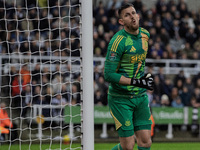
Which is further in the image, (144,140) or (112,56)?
(144,140)

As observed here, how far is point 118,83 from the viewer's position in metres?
5.59

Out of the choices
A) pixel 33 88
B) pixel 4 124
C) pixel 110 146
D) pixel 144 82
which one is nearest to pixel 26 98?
pixel 33 88

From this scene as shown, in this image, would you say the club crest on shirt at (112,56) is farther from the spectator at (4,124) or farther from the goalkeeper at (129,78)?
the spectator at (4,124)

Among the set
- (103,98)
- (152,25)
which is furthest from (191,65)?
(103,98)

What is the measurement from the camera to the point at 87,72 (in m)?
5.66

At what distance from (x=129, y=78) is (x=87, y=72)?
1.77 ft

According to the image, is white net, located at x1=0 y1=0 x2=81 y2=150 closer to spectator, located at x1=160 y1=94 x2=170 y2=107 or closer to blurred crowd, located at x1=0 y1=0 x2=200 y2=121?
blurred crowd, located at x1=0 y1=0 x2=200 y2=121

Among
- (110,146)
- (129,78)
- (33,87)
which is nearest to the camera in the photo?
(129,78)

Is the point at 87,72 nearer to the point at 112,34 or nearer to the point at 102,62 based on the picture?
the point at 102,62

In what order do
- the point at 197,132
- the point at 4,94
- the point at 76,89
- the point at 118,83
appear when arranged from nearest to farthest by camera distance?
the point at 118,83, the point at 4,94, the point at 76,89, the point at 197,132

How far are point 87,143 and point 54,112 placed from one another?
259 inches

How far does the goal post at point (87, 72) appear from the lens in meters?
5.63

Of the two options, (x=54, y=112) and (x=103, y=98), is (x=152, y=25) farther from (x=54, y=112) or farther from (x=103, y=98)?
(x=54, y=112)

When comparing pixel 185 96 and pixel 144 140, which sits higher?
pixel 144 140
